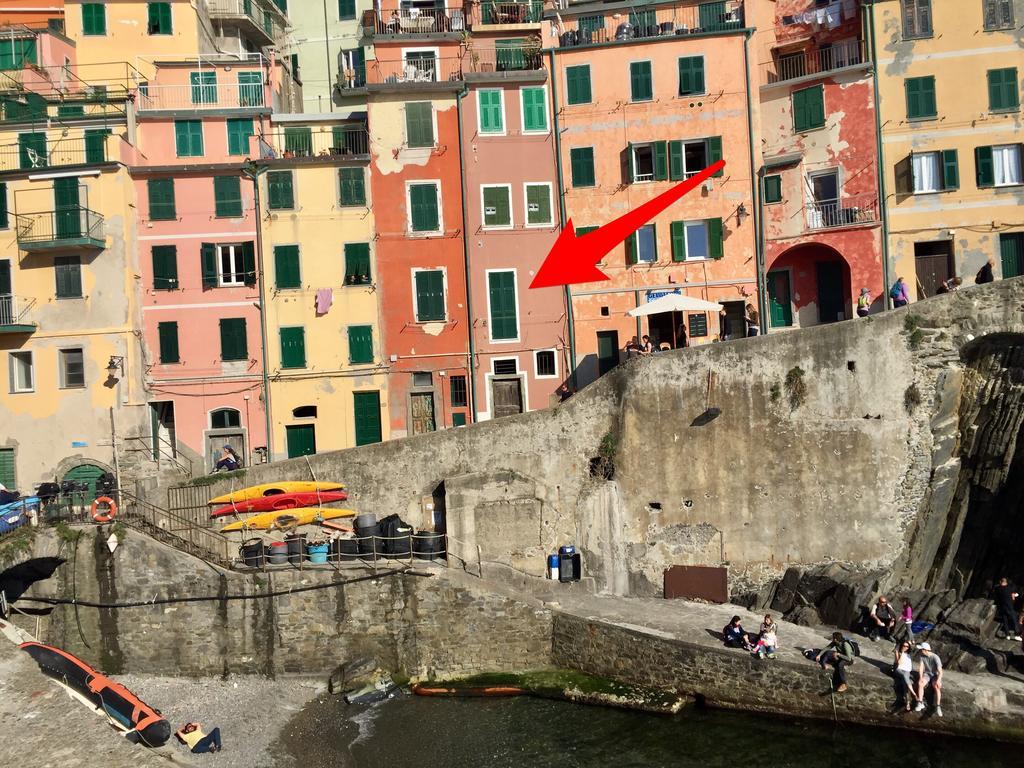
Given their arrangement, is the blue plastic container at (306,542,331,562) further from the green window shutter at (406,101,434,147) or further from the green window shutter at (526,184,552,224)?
the green window shutter at (406,101,434,147)

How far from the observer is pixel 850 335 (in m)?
30.8

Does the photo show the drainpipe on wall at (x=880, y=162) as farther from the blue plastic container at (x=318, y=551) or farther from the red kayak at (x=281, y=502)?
the blue plastic container at (x=318, y=551)

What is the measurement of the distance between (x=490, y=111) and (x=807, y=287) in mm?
12149

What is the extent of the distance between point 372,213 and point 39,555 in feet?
49.6

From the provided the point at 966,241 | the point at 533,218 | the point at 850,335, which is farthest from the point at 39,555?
the point at 966,241

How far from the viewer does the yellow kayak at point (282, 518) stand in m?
30.6

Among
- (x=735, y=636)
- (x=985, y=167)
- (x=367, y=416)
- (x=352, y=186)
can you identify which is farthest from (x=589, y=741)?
(x=985, y=167)

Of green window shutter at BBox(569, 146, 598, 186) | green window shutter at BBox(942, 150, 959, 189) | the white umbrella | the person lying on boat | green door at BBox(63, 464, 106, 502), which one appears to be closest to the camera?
the person lying on boat

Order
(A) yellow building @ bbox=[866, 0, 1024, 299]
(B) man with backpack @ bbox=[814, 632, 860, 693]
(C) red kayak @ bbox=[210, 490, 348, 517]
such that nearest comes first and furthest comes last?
(B) man with backpack @ bbox=[814, 632, 860, 693] → (C) red kayak @ bbox=[210, 490, 348, 517] → (A) yellow building @ bbox=[866, 0, 1024, 299]

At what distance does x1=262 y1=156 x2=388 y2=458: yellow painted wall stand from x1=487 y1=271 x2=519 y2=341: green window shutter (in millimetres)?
3775

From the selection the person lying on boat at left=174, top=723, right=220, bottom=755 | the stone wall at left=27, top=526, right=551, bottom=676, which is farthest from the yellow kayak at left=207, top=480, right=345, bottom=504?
the person lying on boat at left=174, top=723, right=220, bottom=755

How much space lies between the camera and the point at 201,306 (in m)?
37.4

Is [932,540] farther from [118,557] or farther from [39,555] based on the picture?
[39,555]

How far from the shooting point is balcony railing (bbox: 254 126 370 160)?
38.5m
